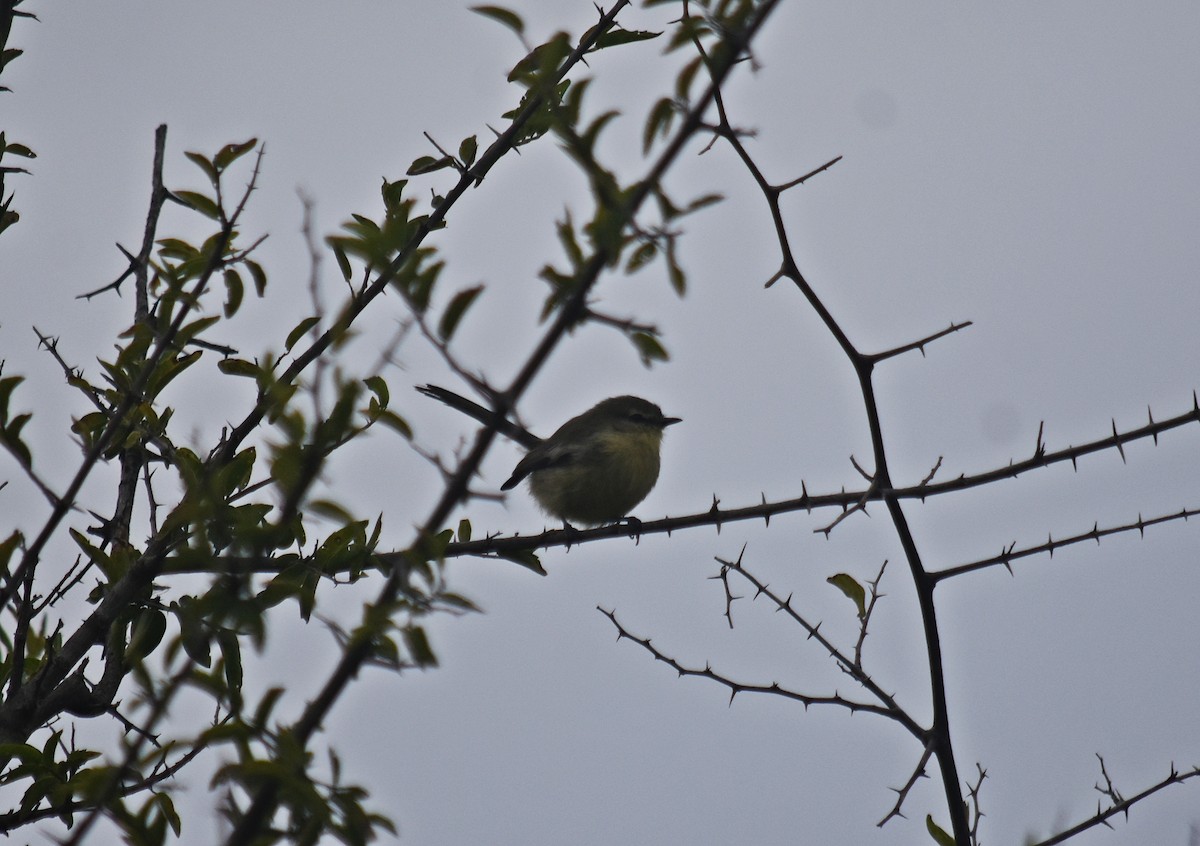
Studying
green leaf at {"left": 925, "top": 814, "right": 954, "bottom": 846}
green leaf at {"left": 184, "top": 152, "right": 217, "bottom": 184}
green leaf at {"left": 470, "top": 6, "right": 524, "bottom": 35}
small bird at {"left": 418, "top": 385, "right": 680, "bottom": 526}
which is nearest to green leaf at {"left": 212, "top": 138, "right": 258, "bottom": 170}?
green leaf at {"left": 184, "top": 152, "right": 217, "bottom": 184}

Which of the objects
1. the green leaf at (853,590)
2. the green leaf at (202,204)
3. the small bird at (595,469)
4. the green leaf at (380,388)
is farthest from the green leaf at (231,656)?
the small bird at (595,469)

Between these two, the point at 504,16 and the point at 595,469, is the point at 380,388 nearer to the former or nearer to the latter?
the point at 504,16

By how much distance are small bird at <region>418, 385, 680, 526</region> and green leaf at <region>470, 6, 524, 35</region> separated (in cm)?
586

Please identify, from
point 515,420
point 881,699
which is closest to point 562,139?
point 515,420

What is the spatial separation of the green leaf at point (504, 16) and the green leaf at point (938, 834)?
2.66 meters

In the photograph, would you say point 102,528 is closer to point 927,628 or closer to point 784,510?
point 784,510

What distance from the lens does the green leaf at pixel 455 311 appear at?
1.85 metres

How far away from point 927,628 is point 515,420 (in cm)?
154

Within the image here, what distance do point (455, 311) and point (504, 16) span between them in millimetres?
577

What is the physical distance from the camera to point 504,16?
2072 millimetres

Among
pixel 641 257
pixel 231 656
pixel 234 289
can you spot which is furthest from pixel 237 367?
pixel 641 257

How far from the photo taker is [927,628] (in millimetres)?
2904

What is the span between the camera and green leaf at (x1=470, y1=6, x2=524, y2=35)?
6.77ft

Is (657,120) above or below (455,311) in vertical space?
above
